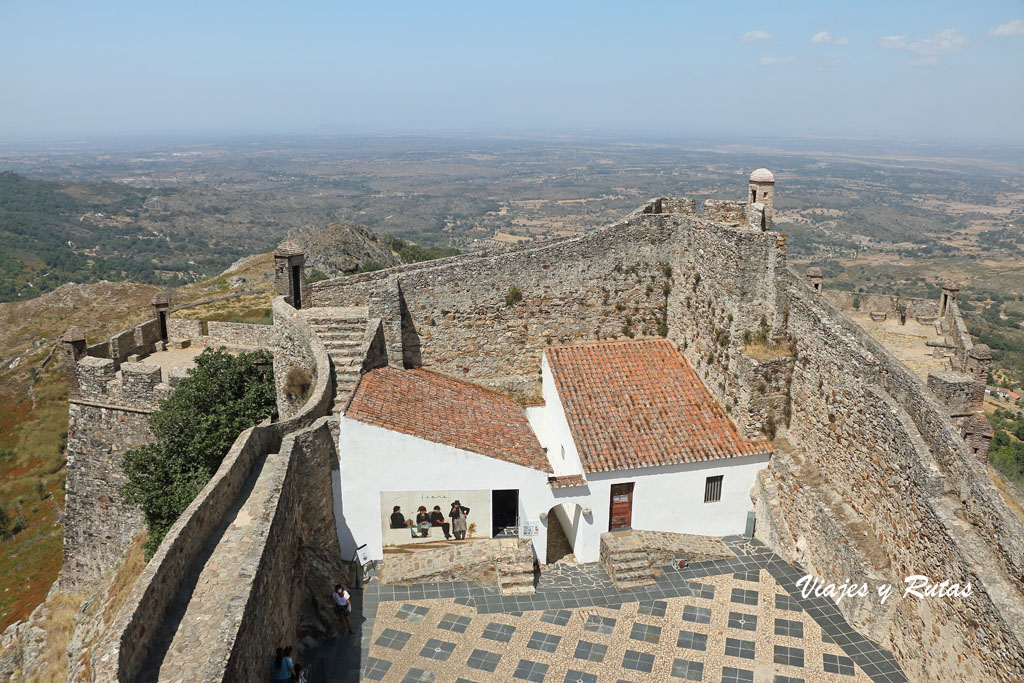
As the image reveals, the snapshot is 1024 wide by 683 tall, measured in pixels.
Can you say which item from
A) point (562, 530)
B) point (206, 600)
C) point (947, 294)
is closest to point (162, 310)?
point (562, 530)

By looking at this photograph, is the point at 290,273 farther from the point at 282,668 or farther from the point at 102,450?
the point at 282,668

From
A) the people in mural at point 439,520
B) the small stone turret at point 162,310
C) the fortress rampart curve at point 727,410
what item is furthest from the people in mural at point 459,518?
the small stone turret at point 162,310

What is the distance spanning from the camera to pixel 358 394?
49.2 ft

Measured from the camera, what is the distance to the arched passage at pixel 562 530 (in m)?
14.9

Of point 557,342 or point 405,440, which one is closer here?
point 405,440

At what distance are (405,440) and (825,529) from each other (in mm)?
8663

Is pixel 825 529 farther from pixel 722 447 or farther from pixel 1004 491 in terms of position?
pixel 1004 491

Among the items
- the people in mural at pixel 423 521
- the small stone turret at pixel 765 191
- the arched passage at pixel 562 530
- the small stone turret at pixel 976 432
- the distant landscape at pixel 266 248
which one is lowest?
the distant landscape at pixel 266 248

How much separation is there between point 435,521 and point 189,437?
6990 millimetres

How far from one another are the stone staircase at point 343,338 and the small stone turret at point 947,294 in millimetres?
18328

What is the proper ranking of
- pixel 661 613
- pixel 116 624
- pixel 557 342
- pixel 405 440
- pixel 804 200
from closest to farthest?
1. pixel 116 624
2. pixel 661 613
3. pixel 405 440
4. pixel 557 342
5. pixel 804 200

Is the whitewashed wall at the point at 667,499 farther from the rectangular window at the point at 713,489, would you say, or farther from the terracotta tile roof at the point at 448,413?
the terracotta tile roof at the point at 448,413

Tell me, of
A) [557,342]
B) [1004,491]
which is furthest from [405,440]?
[1004,491]

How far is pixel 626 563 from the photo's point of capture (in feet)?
45.5
